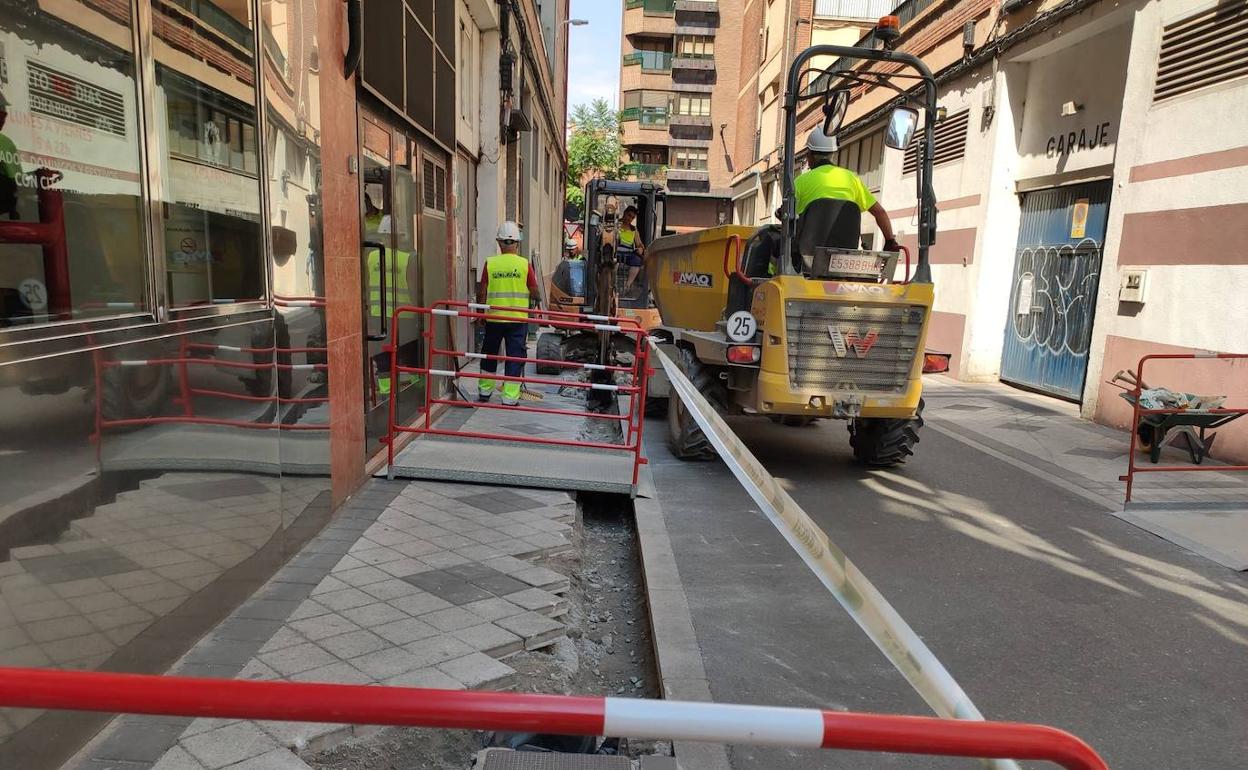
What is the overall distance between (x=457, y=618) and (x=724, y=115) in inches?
2323

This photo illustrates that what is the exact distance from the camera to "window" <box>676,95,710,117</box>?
60.8 metres

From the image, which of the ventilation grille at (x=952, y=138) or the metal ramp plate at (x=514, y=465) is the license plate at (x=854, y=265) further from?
the ventilation grille at (x=952, y=138)

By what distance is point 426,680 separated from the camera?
10.1ft

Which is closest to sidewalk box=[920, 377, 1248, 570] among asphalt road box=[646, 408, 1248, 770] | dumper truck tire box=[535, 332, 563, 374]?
asphalt road box=[646, 408, 1248, 770]

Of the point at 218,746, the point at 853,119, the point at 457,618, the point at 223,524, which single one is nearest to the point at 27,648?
the point at 218,746

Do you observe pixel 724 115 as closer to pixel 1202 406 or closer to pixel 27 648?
pixel 1202 406

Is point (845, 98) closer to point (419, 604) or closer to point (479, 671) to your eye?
point (419, 604)

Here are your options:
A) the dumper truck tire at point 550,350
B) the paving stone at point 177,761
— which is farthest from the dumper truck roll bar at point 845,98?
the dumper truck tire at point 550,350

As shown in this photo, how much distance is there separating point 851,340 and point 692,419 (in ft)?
5.24

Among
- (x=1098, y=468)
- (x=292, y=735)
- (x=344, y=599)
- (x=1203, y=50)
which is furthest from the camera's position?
(x=1203, y=50)

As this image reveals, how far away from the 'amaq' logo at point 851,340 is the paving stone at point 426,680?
4264 millimetres

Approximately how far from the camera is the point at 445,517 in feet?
16.6

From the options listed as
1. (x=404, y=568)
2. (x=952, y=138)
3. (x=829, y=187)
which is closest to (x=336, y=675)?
(x=404, y=568)

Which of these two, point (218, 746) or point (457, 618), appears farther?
point (457, 618)
